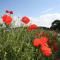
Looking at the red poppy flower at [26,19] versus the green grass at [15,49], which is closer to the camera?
the green grass at [15,49]

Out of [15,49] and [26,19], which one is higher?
[26,19]

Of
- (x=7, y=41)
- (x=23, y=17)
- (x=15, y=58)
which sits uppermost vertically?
(x=23, y=17)

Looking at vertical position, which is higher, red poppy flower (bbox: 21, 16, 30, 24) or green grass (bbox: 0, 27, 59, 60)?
red poppy flower (bbox: 21, 16, 30, 24)

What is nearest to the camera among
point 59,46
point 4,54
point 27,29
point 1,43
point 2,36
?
point 59,46

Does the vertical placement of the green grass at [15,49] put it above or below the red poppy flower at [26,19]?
below

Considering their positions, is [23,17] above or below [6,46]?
above

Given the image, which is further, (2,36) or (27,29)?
(27,29)

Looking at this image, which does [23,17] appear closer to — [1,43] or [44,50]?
[1,43]

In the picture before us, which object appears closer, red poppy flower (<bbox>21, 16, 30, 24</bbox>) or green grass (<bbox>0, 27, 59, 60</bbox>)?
green grass (<bbox>0, 27, 59, 60</bbox>)

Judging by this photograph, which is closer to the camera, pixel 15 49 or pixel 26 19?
pixel 15 49

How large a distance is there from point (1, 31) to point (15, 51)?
30.6 inches

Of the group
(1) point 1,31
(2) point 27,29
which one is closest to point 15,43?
(1) point 1,31

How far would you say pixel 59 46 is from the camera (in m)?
2.88

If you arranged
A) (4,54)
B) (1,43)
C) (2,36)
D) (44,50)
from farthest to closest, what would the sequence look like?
(2,36) < (1,43) < (4,54) < (44,50)
